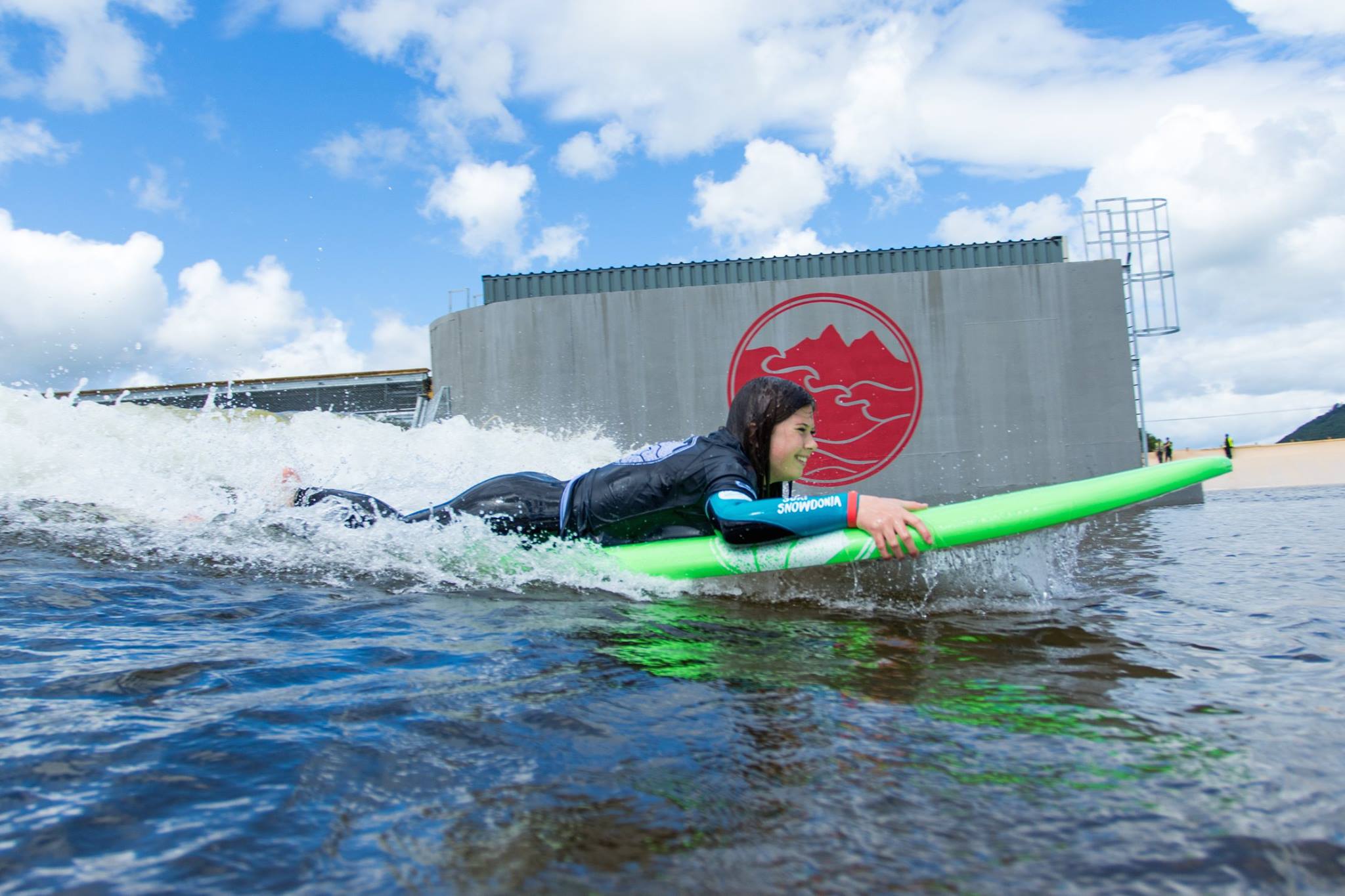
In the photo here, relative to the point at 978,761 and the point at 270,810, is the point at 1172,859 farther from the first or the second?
the point at 270,810

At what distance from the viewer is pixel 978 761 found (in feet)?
4.61

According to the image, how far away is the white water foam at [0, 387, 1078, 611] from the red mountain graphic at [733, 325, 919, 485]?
602 cm

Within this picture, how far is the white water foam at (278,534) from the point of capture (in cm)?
334

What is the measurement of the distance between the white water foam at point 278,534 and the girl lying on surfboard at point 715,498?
0.48 ft

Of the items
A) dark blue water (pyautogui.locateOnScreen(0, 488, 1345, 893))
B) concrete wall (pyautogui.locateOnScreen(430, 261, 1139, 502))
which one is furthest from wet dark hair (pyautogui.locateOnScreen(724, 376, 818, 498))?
concrete wall (pyautogui.locateOnScreen(430, 261, 1139, 502))

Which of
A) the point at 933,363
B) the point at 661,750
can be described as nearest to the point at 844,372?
the point at 933,363

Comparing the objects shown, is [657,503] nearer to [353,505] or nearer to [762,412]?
[762,412]

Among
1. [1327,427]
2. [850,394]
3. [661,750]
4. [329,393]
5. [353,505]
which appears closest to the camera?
[661,750]

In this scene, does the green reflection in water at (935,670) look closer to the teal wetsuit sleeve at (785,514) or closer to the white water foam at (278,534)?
the teal wetsuit sleeve at (785,514)

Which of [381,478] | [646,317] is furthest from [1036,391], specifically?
[381,478]

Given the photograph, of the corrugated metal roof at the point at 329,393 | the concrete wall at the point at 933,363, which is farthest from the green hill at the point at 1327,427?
the corrugated metal roof at the point at 329,393

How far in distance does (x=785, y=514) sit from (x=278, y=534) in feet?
9.09

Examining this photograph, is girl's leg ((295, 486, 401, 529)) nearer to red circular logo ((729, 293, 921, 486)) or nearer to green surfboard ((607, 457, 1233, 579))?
green surfboard ((607, 457, 1233, 579))

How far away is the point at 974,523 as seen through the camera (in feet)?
10.4
